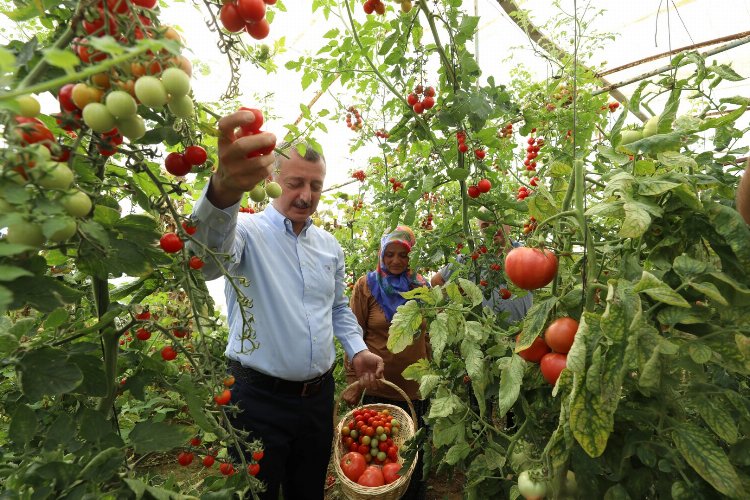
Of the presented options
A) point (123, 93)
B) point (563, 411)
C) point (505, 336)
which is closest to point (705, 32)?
point (505, 336)

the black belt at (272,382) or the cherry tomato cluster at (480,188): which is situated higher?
the cherry tomato cluster at (480,188)

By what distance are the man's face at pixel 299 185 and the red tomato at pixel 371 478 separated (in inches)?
54.4

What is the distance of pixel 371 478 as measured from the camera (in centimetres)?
221

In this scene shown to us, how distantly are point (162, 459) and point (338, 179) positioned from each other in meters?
4.87

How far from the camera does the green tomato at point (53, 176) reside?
415mm

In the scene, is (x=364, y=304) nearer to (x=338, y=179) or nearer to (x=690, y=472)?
(x=690, y=472)

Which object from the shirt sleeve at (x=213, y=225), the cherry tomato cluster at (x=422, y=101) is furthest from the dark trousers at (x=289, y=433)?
the cherry tomato cluster at (x=422, y=101)

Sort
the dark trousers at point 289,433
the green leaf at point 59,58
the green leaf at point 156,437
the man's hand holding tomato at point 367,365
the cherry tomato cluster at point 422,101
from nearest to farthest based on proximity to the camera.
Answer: the green leaf at point 59,58
the green leaf at point 156,437
the cherry tomato cluster at point 422,101
the dark trousers at point 289,433
the man's hand holding tomato at point 367,365

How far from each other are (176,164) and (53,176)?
304 millimetres

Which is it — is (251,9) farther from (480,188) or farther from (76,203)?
(480,188)

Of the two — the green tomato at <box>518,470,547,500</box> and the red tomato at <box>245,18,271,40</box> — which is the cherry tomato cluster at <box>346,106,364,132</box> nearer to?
the red tomato at <box>245,18,271,40</box>

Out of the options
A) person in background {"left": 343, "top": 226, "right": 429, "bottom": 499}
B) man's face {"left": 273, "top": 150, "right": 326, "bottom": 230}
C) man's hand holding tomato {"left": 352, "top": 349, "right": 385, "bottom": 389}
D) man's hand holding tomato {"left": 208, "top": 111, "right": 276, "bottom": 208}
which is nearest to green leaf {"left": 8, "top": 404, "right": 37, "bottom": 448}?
man's hand holding tomato {"left": 208, "top": 111, "right": 276, "bottom": 208}

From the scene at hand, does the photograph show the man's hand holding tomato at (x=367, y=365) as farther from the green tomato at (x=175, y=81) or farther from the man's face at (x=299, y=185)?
the green tomato at (x=175, y=81)

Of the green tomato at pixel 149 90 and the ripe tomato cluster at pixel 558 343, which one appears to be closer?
the green tomato at pixel 149 90
